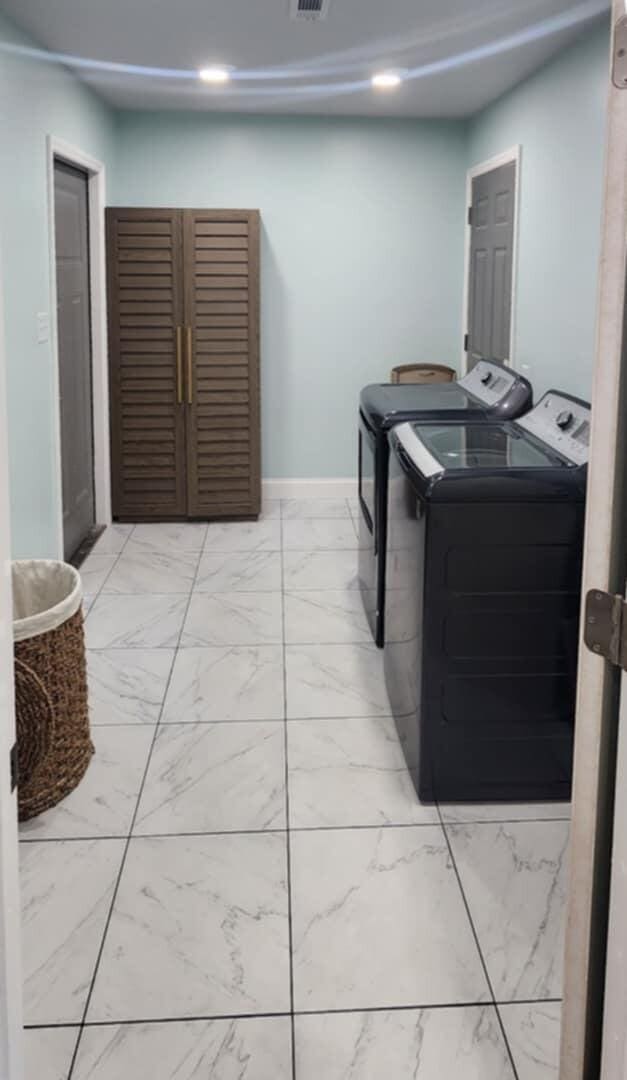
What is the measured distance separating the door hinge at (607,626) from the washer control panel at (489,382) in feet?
9.35

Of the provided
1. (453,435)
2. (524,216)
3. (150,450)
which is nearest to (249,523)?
(150,450)

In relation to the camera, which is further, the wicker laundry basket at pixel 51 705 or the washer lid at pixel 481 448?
the washer lid at pixel 481 448

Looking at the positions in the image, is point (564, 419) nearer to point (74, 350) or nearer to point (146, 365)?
point (74, 350)

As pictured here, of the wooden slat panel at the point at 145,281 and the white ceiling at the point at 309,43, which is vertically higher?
the white ceiling at the point at 309,43

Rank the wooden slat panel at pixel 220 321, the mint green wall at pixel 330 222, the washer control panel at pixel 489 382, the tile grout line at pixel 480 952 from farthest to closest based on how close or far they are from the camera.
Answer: the mint green wall at pixel 330 222, the wooden slat panel at pixel 220 321, the washer control panel at pixel 489 382, the tile grout line at pixel 480 952

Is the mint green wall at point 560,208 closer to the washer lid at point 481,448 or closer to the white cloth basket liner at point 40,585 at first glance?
the washer lid at point 481,448

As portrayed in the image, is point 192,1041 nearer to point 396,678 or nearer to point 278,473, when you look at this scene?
point 396,678

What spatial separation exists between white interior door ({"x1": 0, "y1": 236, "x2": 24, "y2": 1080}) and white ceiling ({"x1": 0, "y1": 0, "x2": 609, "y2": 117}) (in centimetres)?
284

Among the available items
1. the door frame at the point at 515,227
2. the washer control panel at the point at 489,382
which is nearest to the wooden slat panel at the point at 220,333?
the door frame at the point at 515,227

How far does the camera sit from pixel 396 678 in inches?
128

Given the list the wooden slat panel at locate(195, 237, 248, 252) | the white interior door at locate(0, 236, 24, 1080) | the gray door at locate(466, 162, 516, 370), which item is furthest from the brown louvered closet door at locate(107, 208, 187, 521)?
the white interior door at locate(0, 236, 24, 1080)

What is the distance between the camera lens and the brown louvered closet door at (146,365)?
5.56 m

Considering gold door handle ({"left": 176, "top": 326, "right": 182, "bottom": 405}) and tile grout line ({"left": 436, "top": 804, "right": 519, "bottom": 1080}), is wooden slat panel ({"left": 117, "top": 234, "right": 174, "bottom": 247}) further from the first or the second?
tile grout line ({"left": 436, "top": 804, "right": 519, "bottom": 1080})

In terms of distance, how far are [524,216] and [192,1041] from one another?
3.86 meters
